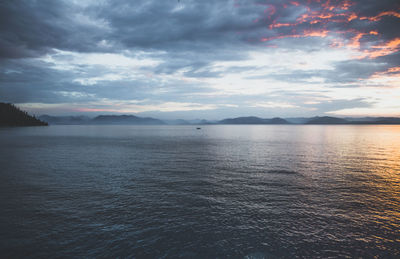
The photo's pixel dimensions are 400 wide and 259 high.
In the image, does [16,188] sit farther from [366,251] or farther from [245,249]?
[366,251]

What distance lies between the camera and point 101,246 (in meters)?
14.6

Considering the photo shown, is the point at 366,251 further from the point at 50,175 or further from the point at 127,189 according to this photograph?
the point at 50,175

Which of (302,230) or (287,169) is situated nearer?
(302,230)

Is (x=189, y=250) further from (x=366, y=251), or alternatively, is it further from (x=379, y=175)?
(x=379, y=175)

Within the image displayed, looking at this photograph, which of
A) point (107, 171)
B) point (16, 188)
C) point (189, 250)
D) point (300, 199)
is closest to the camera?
point (189, 250)

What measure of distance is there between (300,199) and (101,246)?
20285mm

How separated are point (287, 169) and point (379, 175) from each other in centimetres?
1421

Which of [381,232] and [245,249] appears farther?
[381,232]

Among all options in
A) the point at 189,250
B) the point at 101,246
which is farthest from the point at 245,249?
the point at 101,246

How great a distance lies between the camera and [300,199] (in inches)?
931

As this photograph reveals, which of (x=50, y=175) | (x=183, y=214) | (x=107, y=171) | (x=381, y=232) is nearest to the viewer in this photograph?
(x=381, y=232)

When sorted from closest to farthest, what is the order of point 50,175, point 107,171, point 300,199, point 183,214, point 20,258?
point 20,258, point 183,214, point 300,199, point 50,175, point 107,171

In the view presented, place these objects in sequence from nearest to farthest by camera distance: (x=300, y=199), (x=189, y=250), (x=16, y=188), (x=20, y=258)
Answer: (x=20, y=258)
(x=189, y=250)
(x=300, y=199)
(x=16, y=188)

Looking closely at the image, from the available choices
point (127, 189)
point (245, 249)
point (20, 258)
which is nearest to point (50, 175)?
point (127, 189)
